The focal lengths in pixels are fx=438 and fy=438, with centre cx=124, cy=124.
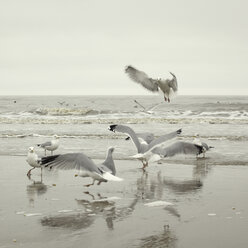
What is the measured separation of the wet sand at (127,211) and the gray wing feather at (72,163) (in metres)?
0.58

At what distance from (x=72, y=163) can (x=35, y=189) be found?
1328mm

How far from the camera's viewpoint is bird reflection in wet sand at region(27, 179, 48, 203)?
830 cm

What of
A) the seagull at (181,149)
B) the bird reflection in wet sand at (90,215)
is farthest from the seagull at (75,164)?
the seagull at (181,149)

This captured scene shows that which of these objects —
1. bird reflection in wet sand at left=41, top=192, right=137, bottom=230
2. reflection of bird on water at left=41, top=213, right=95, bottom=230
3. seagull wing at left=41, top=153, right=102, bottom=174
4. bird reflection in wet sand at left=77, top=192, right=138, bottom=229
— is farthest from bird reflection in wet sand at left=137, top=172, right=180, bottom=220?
reflection of bird on water at left=41, top=213, right=95, bottom=230

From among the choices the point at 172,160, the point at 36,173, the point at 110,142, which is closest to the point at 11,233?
the point at 36,173

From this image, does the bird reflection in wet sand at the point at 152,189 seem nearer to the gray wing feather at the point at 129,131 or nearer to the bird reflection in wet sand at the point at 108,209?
the bird reflection in wet sand at the point at 108,209

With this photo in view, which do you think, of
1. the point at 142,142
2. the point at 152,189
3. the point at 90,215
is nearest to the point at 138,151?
the point at 142,142

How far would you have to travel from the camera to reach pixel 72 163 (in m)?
8.20

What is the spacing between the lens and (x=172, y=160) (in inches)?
556

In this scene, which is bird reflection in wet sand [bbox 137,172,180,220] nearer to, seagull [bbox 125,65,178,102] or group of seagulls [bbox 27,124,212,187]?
group of seagulls [bbox 27,124,212,187]

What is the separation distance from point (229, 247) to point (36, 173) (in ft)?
22.5

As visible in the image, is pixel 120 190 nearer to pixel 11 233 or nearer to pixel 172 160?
pixel 11 233

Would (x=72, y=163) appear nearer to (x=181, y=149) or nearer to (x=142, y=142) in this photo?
(x=142, y=142)

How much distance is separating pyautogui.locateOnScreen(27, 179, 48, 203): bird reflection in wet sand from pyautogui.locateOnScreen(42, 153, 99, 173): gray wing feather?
73 centimetres
